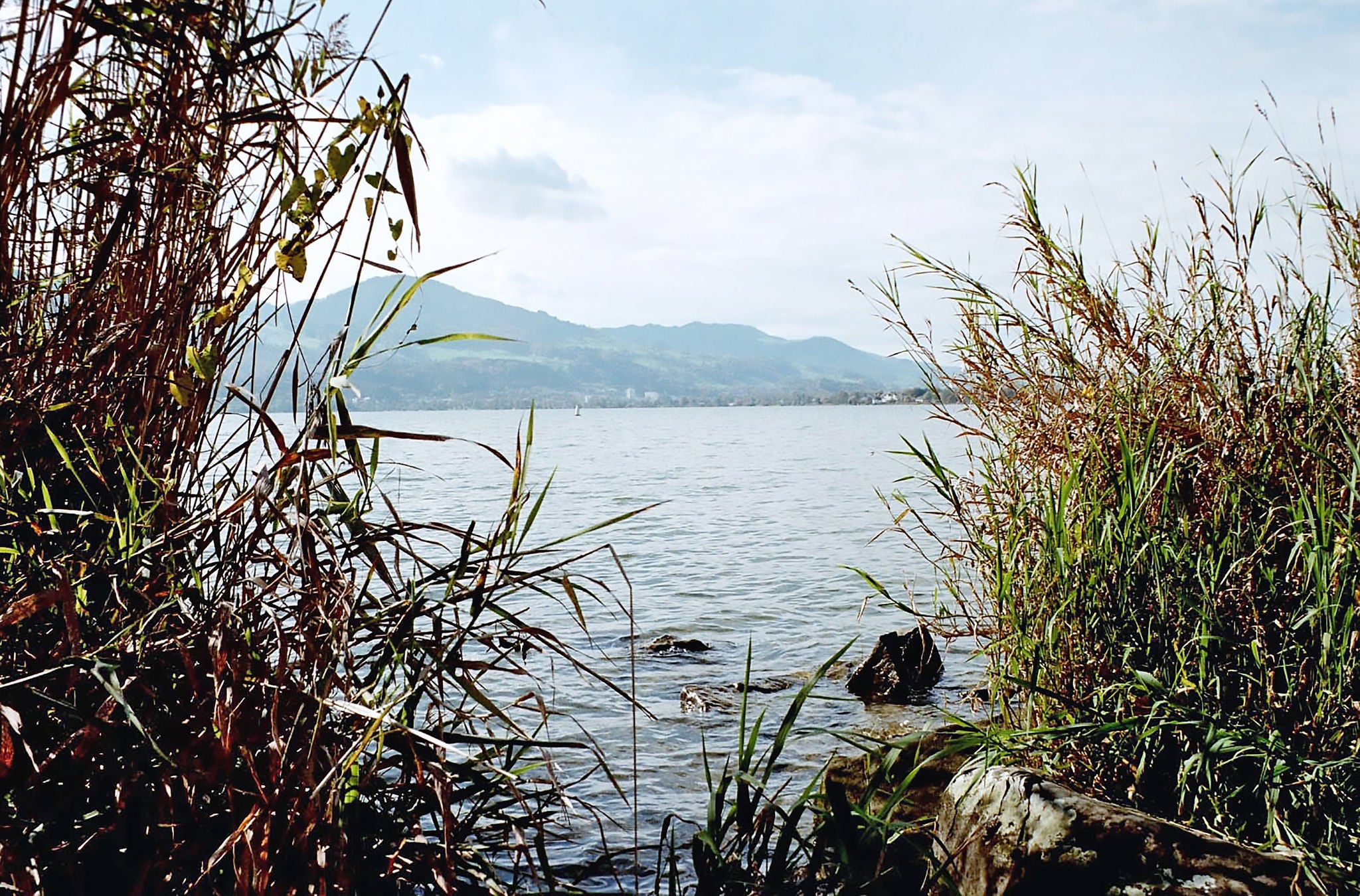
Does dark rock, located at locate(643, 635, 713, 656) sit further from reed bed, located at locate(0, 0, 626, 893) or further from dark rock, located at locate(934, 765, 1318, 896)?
reed bed, located at locate(0, 0, 626, 893)

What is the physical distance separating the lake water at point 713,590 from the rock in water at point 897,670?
0.17 metres

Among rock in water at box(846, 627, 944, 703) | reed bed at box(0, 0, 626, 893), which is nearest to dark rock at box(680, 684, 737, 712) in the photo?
rock in water at box(846, 627, 944, 703)

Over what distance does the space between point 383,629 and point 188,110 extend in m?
1.42

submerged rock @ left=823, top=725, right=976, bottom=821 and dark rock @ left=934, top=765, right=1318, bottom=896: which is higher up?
dark rock @ left=934, top=765, right=1318, bottom=896

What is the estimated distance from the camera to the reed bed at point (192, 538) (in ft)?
7.32

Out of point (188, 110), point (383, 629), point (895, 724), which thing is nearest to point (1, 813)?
point (383, 629)

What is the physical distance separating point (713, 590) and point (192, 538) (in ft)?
40.0

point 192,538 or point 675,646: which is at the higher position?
point 192,538

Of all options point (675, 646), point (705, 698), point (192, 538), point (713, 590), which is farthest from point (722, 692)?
point (192, 538)

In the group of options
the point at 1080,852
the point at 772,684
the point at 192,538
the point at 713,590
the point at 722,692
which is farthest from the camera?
the point at 713,590

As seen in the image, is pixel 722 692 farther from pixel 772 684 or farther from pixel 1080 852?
pixel 1080 852

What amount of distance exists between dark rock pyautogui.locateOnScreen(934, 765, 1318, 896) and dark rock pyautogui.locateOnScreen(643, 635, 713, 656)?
6776 mm

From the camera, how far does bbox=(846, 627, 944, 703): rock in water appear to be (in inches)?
343

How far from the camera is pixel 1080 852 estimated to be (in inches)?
139
